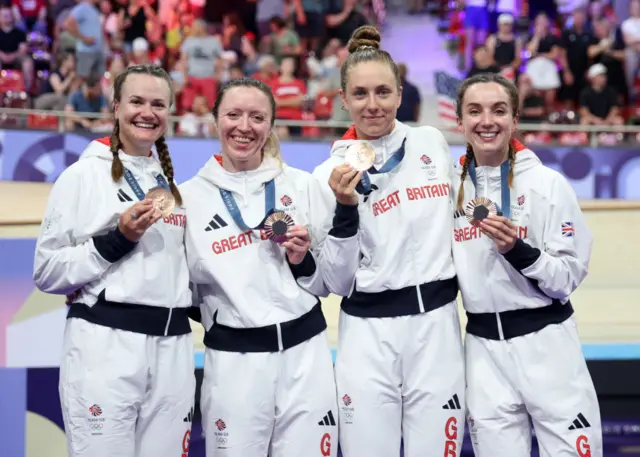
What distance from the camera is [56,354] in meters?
5.12

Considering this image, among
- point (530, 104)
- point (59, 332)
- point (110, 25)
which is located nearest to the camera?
point (59, 332)

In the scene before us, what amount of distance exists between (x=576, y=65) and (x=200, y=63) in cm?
478

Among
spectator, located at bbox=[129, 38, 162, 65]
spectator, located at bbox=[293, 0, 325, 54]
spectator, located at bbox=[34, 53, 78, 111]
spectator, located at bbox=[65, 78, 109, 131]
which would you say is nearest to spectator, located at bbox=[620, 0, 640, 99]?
spectator, located at bbox=[293, 0, 325, 54]

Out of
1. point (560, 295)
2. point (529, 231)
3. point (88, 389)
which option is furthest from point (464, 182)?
point (88, 389)

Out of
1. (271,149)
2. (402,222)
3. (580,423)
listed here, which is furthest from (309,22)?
(580,423)

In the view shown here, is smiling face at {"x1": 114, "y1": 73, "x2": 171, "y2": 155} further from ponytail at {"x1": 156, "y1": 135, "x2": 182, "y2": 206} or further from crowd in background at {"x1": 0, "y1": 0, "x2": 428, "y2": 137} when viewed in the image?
crowd in background at {"x1": 0, "y1": 0, "x2": 428, "y2": 137}

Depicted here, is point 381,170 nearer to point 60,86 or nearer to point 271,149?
point 271,149

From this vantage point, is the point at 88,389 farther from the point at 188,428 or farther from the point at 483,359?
the point at 483,359

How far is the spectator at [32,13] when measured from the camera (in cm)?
1396

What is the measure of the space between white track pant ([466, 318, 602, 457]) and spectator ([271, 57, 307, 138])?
23.6 ft

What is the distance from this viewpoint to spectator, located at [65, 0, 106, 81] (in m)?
12.5

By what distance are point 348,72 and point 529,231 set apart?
105cm

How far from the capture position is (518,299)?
13.8 feet

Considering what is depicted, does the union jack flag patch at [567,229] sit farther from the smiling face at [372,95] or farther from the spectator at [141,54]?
the spectator at [141,54]
